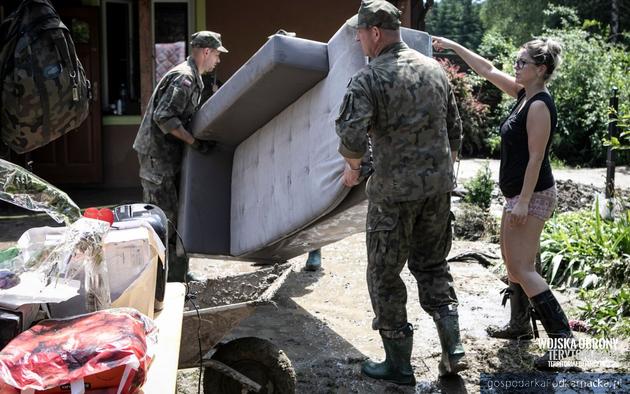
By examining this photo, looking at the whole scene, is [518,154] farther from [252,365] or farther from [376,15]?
[252,365]

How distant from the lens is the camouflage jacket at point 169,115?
5.38 meters

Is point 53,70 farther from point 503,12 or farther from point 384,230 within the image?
point 503,12

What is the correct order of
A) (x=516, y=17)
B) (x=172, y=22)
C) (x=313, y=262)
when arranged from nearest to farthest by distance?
1. (x=313, y=262)
2. (x=172, y=22)
3. (x=516, y=17)

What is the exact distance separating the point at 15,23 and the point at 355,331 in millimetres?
2984

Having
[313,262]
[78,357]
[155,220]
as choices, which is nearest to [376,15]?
[155,220]

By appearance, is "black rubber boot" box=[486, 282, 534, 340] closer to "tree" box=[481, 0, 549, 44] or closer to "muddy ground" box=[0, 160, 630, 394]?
"muddy ground" box=[0, 160, 630, 394]

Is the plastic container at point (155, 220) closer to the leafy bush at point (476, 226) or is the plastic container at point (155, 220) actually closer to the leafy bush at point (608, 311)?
the leafy bush at point (608, 311)

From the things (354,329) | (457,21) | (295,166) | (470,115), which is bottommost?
(354,329)

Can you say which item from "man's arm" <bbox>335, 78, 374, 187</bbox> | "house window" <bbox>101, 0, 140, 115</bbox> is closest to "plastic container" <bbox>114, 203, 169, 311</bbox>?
"man's arm" <bbox>335, 78, 374, 187</bbox>

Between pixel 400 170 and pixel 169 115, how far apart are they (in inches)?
83.8

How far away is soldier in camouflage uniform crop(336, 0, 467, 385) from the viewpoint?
3.79 m

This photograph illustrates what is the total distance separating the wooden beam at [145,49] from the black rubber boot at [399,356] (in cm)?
648

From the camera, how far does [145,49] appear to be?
9.76 meters

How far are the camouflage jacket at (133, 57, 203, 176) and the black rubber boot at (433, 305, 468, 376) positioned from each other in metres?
2.32
